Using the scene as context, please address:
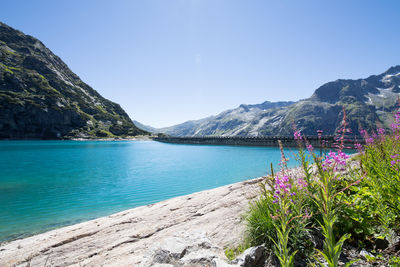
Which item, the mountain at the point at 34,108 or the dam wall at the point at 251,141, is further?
the mountain at the point at 34,108

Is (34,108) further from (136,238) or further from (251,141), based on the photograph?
(136,238)

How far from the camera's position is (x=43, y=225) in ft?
41.1

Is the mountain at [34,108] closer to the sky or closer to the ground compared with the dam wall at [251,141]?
closer to the sky

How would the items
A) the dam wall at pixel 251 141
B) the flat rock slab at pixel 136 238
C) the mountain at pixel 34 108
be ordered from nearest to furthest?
the flat rock slab at pixel 136 238
the dam wall at pixel 251 141
the mountain at pixel 34 108

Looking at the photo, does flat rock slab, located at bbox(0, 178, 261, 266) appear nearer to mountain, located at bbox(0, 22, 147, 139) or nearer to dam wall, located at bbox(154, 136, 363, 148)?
dam wall, located at bbox(154, 136, 363, 148)

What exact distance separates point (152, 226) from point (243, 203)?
13.5 feet

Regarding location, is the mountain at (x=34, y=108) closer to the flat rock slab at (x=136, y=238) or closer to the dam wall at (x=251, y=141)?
the dam wall at (x=251, y=141)

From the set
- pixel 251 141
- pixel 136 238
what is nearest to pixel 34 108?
pixel 251 141

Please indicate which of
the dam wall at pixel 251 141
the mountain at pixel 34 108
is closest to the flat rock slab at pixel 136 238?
the dam wall at pixel 251 141

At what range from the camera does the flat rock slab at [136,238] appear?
600 centimetres

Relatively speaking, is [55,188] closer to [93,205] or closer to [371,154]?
[93,205]

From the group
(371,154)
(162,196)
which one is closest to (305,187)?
(371,154)

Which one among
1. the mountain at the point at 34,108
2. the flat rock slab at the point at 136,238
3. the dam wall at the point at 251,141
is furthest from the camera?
the mountain at the point at 34,108

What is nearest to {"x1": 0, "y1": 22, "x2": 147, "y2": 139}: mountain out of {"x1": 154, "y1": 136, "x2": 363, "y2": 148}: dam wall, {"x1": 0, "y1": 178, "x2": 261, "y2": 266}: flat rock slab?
{"x1": 154, "y1": 136, "x2": 363, "y2": 148}: dam wall
